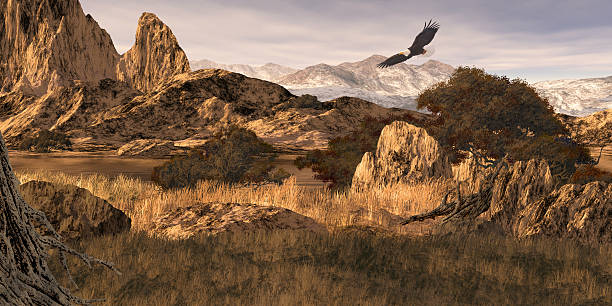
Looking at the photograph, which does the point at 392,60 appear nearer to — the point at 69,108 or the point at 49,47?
the point at 69,108

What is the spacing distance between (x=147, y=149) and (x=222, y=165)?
18.5 metres

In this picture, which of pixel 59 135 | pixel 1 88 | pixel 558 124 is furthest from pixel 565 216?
pixel 1 88

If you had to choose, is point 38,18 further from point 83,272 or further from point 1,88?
point 83,272

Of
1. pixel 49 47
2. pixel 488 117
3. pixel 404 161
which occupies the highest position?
pixel 49 47

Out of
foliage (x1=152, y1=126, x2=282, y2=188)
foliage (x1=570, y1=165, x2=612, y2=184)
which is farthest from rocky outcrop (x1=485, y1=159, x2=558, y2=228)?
foliage (x1=152, y1=126, x2=282, y2=188)

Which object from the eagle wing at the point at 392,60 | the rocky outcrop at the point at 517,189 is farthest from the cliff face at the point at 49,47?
the rocky outcrop at the point at 517,189

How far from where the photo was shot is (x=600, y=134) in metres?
18.0

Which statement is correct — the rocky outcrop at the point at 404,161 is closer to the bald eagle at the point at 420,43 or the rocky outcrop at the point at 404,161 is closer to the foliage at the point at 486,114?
the foliage at the point at 486,114

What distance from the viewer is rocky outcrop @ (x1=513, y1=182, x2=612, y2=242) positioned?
8.77 m

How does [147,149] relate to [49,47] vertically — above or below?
below

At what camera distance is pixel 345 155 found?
60.8ft

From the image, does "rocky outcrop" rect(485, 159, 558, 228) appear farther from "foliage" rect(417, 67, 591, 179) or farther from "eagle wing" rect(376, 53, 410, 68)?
"eagle wing" rect(376, 53, 410, 68)

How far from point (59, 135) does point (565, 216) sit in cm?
4331

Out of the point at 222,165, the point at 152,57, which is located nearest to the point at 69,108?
the point at 152,57
